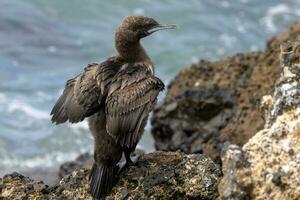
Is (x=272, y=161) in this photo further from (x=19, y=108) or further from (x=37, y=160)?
(x=19, y=108)

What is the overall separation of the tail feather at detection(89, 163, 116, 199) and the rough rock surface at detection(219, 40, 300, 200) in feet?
4.43

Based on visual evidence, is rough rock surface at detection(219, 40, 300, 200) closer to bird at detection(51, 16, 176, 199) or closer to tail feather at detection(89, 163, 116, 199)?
tail feather at detection(89, 163, 116, 199)

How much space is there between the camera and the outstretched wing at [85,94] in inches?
304

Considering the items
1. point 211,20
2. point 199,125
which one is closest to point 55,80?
point 211,20

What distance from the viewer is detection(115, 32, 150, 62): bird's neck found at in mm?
8734

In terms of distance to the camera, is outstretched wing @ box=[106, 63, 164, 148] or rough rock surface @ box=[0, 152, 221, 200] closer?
rough rock surface @ box=[0, 152, 221, 200]

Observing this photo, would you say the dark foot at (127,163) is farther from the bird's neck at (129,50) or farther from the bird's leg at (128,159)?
the bird's neck at (129,50)

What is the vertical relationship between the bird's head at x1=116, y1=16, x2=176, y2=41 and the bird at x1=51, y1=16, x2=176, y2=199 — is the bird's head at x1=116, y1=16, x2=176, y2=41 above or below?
above

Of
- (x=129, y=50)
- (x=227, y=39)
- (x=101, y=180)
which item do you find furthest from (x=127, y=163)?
(x=227, y=39)

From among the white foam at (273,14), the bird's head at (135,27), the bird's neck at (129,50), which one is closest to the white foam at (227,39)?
the white foam at (273,14)

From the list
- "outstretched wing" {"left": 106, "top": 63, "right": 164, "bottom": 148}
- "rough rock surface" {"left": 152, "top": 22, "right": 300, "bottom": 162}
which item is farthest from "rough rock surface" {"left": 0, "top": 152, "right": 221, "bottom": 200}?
"rough rock surface" {"left": 152, "top": 22, "right": 300, "bottom": 162}

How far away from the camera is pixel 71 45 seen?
22.2 meters

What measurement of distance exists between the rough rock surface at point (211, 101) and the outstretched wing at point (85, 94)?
3051mm

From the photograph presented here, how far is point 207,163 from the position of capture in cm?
711
